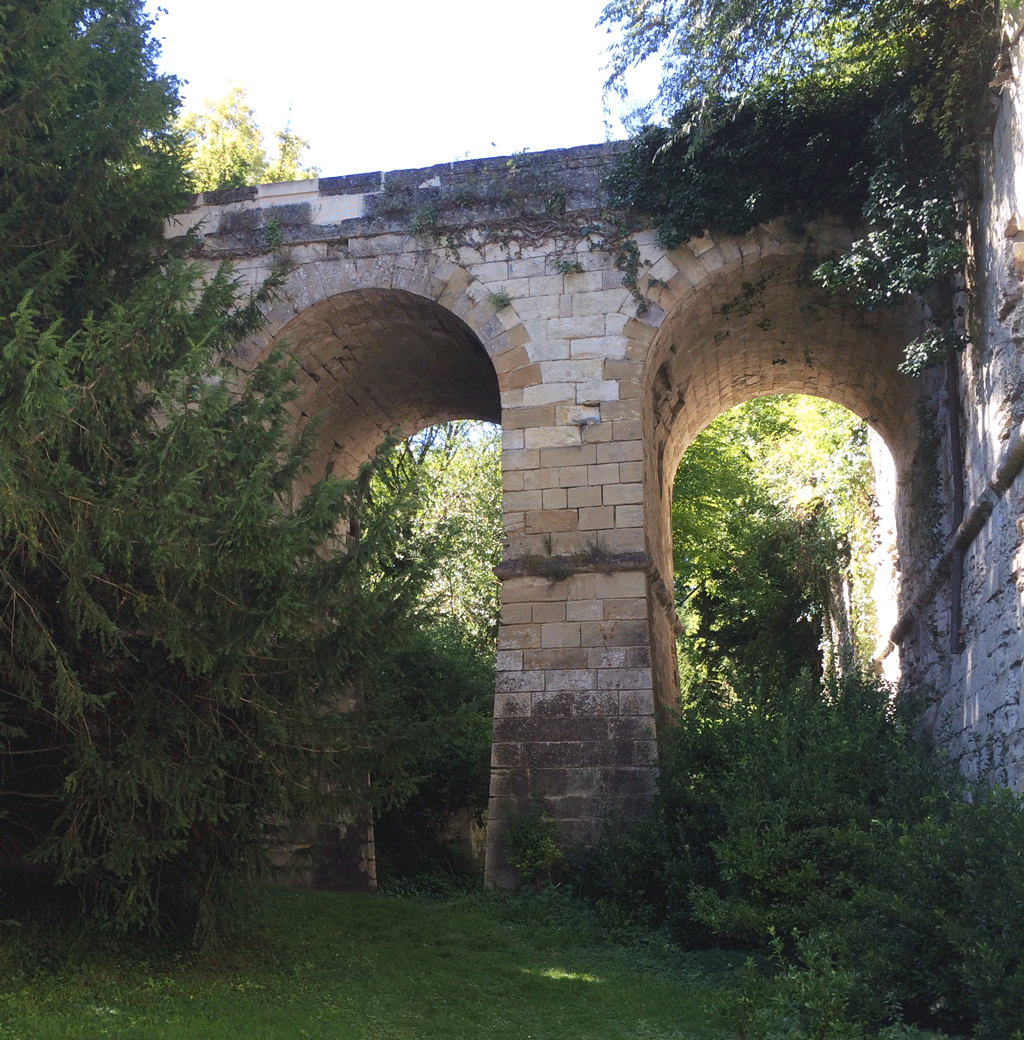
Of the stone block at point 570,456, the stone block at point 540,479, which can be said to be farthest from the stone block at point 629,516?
the stone block at point 540,479

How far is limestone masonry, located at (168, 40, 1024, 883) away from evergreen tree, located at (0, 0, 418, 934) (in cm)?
226

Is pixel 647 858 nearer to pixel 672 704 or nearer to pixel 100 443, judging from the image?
pixel 672 704

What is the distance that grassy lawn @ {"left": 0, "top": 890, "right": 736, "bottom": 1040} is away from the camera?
5031 mm

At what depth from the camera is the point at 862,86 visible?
893cm

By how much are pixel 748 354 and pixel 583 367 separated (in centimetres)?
280

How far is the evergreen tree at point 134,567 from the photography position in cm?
492

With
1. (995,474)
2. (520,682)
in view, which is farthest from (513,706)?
(995,474)

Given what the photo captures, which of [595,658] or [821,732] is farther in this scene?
[595,658]

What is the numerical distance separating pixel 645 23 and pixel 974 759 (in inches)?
239

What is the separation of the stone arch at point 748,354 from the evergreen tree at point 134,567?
4.03 meters

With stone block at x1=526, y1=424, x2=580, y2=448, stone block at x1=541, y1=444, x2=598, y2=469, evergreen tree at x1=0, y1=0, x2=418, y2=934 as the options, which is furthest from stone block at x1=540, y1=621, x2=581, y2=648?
evergreen tree at x1=0, y1=0, x2=418, y2=934

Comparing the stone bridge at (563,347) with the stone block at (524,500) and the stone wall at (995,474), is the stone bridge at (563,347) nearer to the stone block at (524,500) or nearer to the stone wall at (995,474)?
the stone block at (524,500)

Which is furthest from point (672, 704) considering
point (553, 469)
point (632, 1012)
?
point (632, 1012)

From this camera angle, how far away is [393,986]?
19.9ft
